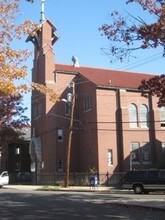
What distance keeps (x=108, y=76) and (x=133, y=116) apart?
6.56 metres

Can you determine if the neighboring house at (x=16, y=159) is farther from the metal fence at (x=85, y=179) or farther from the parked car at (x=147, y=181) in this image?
the parked car at (x=147, y=181)

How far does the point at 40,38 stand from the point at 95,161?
18.8m

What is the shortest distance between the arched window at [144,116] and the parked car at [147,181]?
53.9ft

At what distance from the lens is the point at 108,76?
53719 mm

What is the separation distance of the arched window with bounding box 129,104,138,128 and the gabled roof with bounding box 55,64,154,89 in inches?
90.3

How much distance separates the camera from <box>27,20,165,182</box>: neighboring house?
4762 centimetres

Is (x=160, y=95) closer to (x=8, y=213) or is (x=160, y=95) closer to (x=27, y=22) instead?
(x=27, y=22)

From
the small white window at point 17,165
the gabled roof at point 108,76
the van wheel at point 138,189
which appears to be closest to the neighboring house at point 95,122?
the gabled roof at point 108,76

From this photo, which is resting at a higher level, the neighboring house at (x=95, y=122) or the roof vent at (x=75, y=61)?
the roof vent at (x=75, y=61)

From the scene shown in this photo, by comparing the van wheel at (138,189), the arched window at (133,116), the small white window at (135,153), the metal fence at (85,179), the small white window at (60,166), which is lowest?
the van wheel at (138,189)

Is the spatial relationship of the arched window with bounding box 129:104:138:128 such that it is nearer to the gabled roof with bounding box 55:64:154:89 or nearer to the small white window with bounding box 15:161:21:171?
the gabled roof with bounding box 55:64:154:89

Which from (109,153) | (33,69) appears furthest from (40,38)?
(109,153)

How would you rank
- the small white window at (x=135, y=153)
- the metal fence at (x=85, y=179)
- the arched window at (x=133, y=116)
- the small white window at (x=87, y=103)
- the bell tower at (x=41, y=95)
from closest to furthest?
the metal fence at (x=85, y=179), the small white window at (x=135, y=153), the arched window at (x=133, y=116), the small white window at (x=87, y=103), the bell tower at (x=41, y=95)

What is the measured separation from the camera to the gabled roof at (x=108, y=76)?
50250 millimetres
